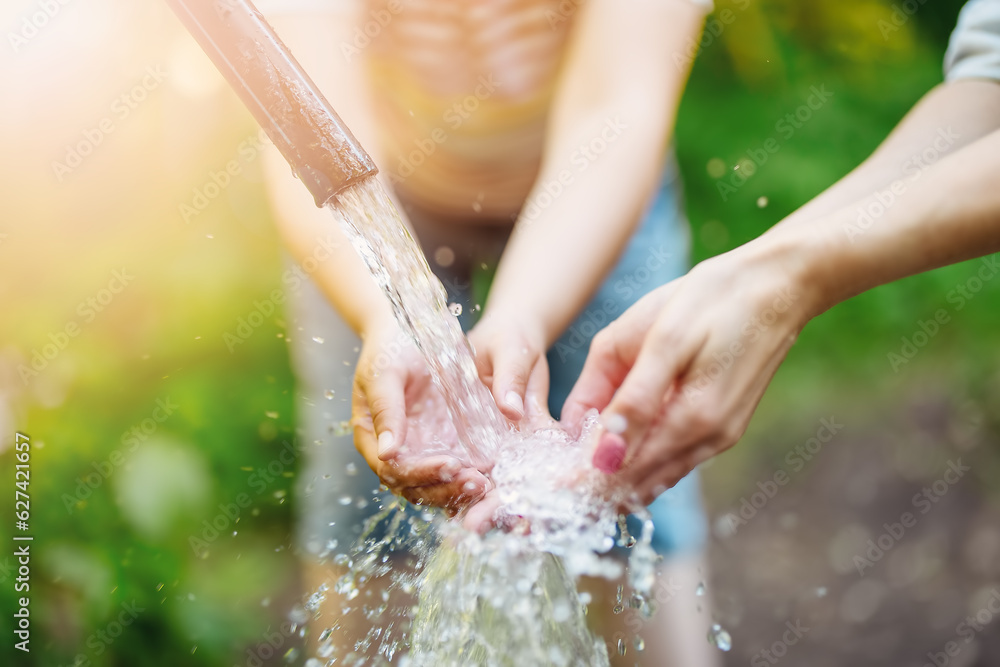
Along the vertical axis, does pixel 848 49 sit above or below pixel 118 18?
below

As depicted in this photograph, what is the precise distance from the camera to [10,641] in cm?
176

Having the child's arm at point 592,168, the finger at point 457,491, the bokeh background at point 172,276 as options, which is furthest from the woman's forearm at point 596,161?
the bokeh background at point 172,276

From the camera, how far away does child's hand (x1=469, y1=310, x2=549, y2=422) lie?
0.99 m

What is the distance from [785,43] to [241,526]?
185cm

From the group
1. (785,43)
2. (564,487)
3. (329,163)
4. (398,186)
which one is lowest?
(785,43)

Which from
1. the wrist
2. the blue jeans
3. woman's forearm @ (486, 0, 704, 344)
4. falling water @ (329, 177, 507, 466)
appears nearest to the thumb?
the wrist

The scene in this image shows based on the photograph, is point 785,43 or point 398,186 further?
point 785,43

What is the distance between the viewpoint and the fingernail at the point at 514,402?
37.8 inches

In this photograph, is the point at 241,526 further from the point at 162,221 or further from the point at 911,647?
the point at 911,647

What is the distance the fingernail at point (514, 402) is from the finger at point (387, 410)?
0.47 feet

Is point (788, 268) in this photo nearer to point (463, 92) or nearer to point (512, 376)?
point (512, 376)

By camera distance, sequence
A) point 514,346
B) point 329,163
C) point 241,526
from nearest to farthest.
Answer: point 329,163 < point 514,346 < point 241,526

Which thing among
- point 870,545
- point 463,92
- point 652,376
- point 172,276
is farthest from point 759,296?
point 870,545

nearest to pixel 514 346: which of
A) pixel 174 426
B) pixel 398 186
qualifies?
pixel 398 186
